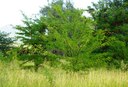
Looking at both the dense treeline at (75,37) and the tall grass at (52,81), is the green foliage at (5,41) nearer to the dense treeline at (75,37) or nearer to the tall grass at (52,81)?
the dense treeline at (75,37)

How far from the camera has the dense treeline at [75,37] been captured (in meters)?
11.0

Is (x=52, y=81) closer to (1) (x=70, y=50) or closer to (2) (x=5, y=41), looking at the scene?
(1) (x=70, y=50)

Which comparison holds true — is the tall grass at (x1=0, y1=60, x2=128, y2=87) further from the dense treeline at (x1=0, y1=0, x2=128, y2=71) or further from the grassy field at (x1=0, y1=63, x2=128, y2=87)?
the dense treeline at (x1=0, y1=0, x2=128, y2=71)

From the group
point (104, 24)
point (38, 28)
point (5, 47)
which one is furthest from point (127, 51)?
point (5, 47)

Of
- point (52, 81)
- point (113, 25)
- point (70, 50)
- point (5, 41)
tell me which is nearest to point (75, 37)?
point (70, 50)

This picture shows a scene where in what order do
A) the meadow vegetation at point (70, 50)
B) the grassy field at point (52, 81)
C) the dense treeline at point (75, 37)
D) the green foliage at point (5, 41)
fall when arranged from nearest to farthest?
the grassy field at point (52, 81)
the meadow vegetation at point (70, 50)
the dense treeline at point (75, 37)
the green foliage at point (5, 41)

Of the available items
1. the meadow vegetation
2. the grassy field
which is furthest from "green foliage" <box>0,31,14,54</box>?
the grassy field

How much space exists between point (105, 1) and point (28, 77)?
8240 millimetres

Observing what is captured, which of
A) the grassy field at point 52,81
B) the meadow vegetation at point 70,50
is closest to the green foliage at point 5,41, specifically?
the meadow vegetation at point 70,50

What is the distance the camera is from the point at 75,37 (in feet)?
36.2

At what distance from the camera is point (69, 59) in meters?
10.8

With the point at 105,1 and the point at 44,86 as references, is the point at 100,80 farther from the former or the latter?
the point at 105,1

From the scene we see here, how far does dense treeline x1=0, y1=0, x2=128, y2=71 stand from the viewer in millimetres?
10953

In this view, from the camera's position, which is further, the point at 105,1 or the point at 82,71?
the point at 105,1
